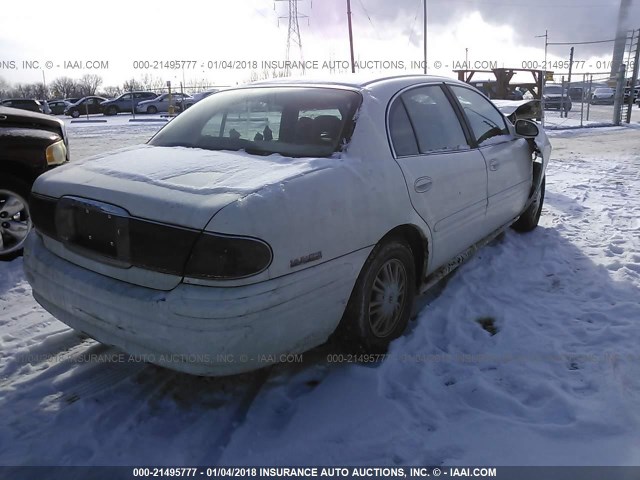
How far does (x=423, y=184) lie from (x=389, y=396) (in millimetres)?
1241

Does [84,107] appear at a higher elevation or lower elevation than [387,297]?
higher

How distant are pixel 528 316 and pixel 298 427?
1856 mm

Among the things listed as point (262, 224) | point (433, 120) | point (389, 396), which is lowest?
point (389, 396)

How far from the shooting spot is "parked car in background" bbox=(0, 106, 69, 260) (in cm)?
454

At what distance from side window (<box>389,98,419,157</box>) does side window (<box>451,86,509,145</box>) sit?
3.01 ft

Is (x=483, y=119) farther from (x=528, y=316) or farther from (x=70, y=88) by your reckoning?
(x=70, y=88)

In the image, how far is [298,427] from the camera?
2424mm

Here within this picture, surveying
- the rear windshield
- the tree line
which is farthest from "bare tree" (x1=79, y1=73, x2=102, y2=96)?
the rear windshield

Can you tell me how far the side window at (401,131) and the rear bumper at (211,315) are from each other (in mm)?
813

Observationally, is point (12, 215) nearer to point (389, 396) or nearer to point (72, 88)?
point (389, 396)

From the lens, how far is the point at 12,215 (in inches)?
181

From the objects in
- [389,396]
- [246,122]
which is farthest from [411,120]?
[389,396]

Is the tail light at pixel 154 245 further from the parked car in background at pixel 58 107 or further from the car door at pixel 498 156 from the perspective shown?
the parked car in background at pixel 58 107

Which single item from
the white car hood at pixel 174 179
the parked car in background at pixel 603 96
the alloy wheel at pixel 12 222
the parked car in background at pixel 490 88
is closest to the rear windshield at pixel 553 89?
the parked car in background at pixel 603 96
